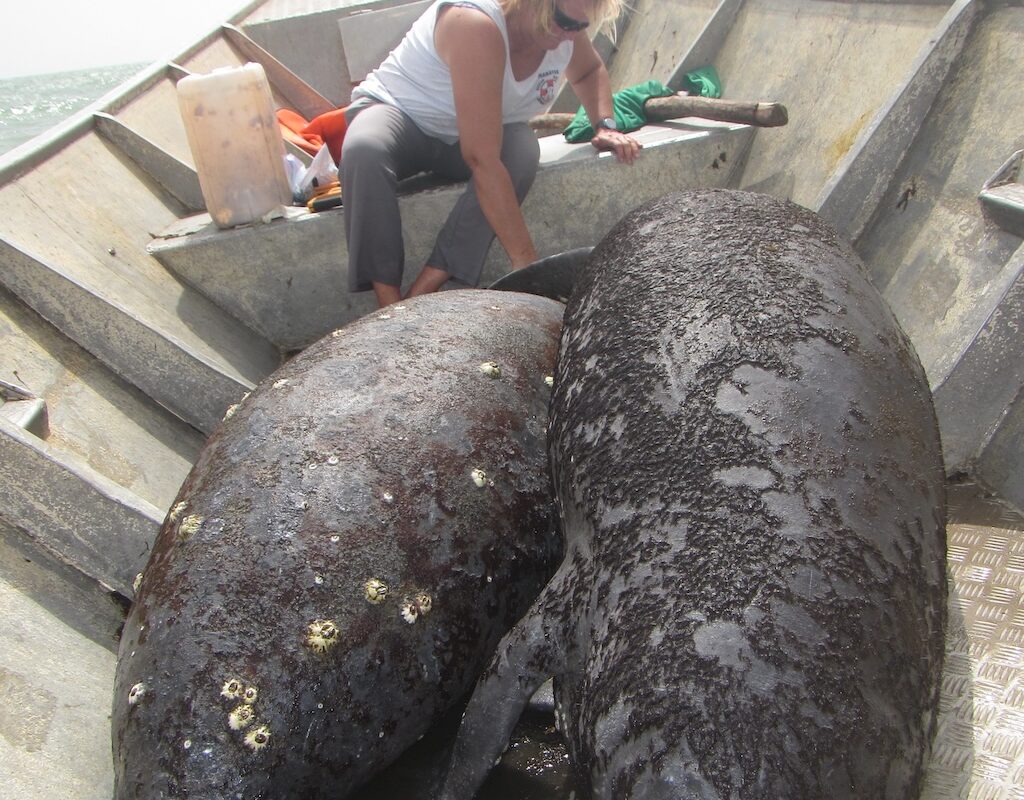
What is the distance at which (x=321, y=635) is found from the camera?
1.70 meters

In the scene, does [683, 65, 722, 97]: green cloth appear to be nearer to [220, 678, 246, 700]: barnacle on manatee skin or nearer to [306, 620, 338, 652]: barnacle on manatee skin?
[306, 620, 338, 652]: barnacle on manatee skin

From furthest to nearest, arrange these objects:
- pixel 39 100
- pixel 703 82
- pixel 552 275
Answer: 1. pixel 39 100
2. pixel 703 82
3. pixel 552 275

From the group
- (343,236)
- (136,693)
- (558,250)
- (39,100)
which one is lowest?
(39,100)

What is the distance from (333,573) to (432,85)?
283 centimetres

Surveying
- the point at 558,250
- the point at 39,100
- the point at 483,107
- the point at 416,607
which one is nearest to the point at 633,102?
the point at 558,250

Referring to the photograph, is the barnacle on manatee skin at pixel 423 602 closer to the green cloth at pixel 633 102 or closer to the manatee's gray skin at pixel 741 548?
the manatee's gray skin at pixel 741 548

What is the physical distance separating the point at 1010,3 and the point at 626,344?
2.59 metres

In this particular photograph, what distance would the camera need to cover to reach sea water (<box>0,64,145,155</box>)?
10353 millimetres

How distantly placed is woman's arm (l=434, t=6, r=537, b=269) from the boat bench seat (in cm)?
39

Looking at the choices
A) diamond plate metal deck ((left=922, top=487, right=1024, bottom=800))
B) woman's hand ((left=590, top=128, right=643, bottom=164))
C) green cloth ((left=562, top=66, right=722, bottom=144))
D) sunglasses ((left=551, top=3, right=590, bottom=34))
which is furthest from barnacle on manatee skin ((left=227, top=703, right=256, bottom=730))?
green cloth ((left=562, top=66, right=722, bottom=144))

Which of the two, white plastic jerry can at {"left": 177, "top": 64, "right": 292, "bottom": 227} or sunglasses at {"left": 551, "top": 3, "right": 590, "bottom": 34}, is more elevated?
sunglasses at {"left": 551, "top": 3, "right": 590, "bottom": 34}

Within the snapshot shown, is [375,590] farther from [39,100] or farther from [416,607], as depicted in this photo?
[39,100]

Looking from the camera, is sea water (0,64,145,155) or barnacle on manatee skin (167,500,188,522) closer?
barnacle on manatee skin (167,500,188,522)

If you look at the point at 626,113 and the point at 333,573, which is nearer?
the point at 333,573
